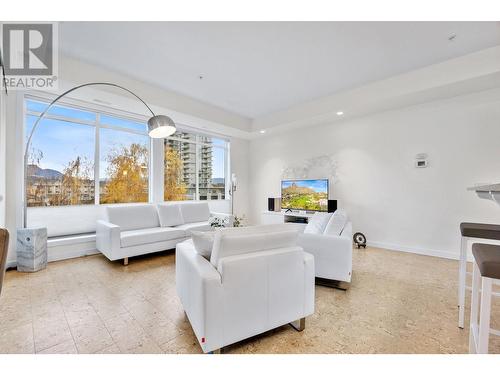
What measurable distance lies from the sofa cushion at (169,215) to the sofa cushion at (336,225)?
279cm

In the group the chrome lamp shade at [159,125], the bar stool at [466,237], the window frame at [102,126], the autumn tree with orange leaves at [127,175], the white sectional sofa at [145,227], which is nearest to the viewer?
the bar stool at [466,237]

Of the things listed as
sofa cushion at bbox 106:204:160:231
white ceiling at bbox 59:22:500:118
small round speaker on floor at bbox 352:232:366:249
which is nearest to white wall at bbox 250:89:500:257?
small round speaker on floor at bbox 352:232:366:249

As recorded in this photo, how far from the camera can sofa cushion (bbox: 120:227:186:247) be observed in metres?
3.29

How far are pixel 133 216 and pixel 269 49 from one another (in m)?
3.28

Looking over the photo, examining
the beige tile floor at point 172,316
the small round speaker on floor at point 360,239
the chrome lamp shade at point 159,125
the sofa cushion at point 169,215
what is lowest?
the beige tile floor at point 172,316

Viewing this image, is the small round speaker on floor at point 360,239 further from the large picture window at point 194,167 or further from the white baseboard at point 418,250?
the large picture window at point 194,167

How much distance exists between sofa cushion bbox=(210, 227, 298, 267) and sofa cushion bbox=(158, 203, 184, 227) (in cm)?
286

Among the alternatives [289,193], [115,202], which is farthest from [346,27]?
[115,202]

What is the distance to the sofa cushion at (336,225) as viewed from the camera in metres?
2.54

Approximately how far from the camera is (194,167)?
5531 millimetres

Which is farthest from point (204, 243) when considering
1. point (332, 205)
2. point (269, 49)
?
point (332, 205)

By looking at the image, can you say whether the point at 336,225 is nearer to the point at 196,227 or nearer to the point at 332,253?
the point at 332,253

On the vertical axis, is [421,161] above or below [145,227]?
above

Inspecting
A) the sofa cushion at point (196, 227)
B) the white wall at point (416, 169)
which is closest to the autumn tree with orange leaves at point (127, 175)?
the sofa cushion at point (196, 227)
